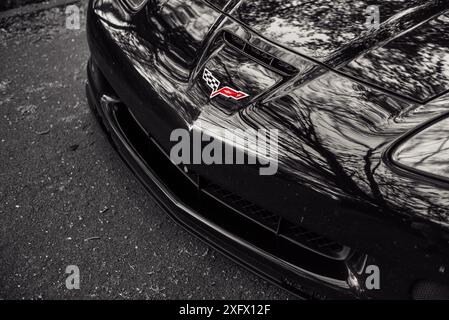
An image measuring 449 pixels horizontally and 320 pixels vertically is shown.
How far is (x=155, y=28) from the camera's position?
191 centimetres

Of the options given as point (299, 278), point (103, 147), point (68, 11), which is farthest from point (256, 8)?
point (68, 11)

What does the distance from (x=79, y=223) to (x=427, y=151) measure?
5.11 feet

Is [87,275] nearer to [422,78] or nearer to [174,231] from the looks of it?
[174,231]

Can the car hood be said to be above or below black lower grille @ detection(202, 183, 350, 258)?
above

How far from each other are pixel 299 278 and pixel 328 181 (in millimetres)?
436

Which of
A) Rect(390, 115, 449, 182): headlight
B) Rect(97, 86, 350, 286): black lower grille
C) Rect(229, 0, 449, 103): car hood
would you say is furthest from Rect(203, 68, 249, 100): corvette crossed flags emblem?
Rect(390, 115, 449, 182): headlight

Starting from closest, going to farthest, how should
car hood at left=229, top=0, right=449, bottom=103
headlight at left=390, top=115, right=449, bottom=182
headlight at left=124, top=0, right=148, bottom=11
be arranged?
headlight at left=390, top=115, right=449, bottom=182 < car hood at left=229, top=0, right=449, bottom=103 < headlight at left=124, top=0, right=148, bottom=11

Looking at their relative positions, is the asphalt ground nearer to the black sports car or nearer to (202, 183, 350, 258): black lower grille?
the black sports car

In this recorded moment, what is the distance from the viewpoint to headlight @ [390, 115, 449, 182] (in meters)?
1.38

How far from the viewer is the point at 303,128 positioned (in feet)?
5.00

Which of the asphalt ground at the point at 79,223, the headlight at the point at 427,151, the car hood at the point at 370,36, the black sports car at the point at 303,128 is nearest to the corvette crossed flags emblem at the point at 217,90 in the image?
the black sports car at the point at 303,128

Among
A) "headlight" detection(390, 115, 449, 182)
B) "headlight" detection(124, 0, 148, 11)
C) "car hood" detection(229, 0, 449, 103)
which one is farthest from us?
"headlight" detection(124, 0, 148, 11)

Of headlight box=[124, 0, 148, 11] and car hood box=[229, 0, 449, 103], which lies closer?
car hood box=[229, 0, 449, 103]

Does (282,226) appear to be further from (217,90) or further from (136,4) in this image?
(136,4)
